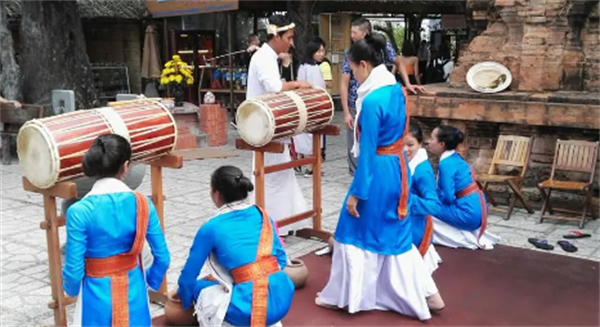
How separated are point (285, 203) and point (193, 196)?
2.09 meters

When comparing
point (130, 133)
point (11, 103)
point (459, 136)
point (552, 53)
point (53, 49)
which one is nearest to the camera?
point (130, 133)

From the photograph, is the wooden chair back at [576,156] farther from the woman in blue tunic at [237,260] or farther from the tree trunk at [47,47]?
the tree trunk at [47,47]

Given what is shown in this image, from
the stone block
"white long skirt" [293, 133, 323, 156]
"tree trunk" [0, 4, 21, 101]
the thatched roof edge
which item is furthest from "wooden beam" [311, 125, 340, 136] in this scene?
the thatched roof edge

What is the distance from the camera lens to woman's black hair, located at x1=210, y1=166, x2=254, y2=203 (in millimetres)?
3029

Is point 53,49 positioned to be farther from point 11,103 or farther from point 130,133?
point 130,133

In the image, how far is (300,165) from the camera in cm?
543

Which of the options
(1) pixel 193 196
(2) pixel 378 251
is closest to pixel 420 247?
(2) pixel 378 251

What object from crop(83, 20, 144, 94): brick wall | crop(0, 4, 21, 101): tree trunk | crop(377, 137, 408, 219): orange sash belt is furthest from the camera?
crop(83, 20, 144, 94): brick wall

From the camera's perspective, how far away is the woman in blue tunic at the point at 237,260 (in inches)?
119

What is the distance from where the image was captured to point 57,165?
3289 mm

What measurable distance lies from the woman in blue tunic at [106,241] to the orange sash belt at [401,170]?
1.52 meters

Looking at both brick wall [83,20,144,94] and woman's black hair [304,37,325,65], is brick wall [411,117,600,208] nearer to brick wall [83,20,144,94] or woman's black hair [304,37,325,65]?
woman's black hair [304,37,325,65]

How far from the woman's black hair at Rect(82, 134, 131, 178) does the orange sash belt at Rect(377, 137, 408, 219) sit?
1602mm

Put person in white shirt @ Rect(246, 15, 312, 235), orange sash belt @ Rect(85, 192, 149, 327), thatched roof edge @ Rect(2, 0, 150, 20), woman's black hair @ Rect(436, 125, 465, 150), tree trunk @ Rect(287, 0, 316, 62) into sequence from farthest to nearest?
thatched roof edge @ Rect(2, 0, 150, 20)
tree trunk @ Rect(287, 0, 316, 62)
person in white shirt @ Rect(246, 15, 312, 235)
woman's black hair @ Rect(436, 125, 465, 150)
orange sash belt @ Rect(85, 192, 149, 327)
